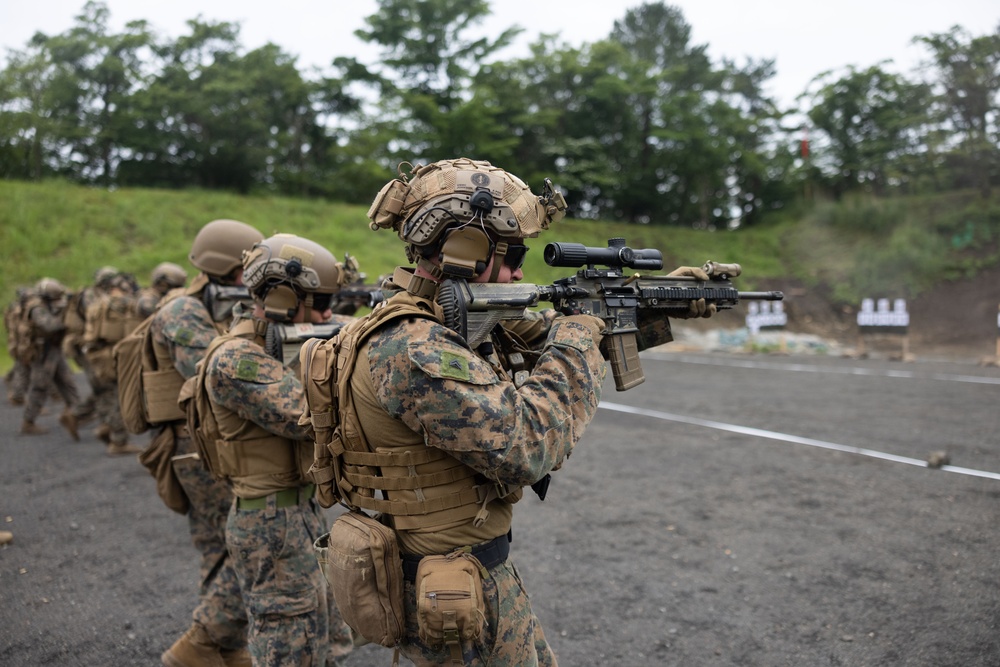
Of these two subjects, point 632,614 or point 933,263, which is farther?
point 933,263

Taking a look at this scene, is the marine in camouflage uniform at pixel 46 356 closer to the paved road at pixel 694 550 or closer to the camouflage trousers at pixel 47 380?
the camouflage trousers at pixel 47 380

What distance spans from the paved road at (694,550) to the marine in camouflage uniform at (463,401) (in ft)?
5.46

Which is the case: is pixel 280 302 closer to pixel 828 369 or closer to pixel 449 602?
pixel 449 602

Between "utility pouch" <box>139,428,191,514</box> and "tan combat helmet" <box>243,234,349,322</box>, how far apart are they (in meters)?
1.24

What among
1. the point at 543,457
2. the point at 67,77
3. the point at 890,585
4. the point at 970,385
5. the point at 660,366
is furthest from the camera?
the point at 67,77

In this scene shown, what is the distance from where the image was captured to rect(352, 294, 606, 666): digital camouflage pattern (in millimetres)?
1829

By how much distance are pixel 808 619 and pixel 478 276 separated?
2.94 metres

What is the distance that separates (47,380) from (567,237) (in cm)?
1713

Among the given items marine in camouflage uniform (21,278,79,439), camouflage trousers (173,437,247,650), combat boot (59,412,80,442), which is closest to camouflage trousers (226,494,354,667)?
camouflage trousers (173,437,247,650)

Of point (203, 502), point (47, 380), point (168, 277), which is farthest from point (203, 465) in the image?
point (47, 380)

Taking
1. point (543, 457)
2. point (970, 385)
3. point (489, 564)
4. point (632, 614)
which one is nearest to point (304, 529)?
point (489, 564)

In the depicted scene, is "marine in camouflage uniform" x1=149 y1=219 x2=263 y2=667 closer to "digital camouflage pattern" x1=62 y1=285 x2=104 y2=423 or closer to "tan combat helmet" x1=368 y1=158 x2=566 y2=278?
"tan combat helmet" x1=368 y1=158 x2=566 y2=278

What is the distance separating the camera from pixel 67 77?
25.5 m

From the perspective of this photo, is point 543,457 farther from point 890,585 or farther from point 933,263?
point 933,263
